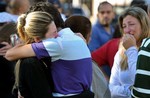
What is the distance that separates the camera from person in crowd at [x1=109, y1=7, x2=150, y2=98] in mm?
4301

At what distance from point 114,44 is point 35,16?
6.19 ft

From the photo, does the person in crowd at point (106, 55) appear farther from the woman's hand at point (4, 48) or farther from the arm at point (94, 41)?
the arm at point (94, 41)

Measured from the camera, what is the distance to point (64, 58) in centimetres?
359

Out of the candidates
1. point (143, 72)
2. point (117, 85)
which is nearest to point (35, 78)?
point (143, 72)

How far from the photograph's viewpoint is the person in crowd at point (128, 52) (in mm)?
4301

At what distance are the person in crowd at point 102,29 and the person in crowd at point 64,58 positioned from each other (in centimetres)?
337

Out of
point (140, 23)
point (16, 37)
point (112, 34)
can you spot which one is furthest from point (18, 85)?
point (112, 34)

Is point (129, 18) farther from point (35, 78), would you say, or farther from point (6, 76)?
point (35, 78)

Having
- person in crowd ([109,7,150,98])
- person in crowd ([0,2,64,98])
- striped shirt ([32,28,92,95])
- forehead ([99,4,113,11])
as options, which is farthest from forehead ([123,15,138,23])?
forehead ([99,4,113,11])

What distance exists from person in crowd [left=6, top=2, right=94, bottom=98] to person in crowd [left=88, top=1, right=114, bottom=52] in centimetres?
337

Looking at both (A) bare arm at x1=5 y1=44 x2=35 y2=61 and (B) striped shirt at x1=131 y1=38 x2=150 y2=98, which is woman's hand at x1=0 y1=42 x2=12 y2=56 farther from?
(B) striped shirt at x1=131 y1=38 x2=150 y2=98

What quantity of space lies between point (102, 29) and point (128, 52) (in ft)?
10.7

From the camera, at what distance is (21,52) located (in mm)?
3592

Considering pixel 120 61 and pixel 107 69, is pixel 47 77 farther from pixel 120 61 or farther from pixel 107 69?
pixel 107 69
